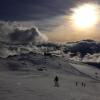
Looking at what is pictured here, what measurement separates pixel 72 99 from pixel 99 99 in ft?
54.6

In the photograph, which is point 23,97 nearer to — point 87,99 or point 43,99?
point 43,99

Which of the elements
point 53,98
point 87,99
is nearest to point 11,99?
point 53,98

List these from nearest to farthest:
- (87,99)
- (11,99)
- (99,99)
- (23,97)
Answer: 1. (11,99)
2. (23,97)
3. (87,99)
4. (99,99)

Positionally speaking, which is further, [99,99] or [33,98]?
[99,99]

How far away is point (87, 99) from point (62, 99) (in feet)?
35.9

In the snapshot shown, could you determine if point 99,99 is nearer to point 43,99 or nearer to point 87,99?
point 87,99

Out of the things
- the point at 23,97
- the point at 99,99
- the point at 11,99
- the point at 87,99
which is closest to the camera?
the point at 11,99

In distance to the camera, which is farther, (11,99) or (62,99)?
(62,99)

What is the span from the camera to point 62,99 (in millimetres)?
77250

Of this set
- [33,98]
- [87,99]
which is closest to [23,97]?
[33,98]

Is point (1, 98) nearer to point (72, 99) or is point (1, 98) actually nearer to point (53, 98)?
point (53, 98)

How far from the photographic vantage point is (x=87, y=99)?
275 feet

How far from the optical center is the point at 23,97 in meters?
73.6

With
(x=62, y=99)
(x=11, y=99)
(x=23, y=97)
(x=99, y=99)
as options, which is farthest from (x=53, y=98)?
(x=99, y=99)
